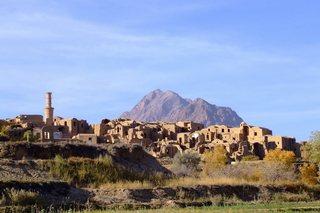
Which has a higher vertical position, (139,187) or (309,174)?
(139,187)

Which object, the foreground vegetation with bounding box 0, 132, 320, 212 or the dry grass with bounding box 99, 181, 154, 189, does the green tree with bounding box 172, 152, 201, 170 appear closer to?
the foreground vegetation with bounding box 0, 132, 320, 212

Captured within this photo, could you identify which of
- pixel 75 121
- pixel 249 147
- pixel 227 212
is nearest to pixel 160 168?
pixel 227 212

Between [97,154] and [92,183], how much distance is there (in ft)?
15.3

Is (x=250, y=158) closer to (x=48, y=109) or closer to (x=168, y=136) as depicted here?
(x=168, y=136)

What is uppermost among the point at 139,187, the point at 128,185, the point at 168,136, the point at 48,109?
the point at 48,109

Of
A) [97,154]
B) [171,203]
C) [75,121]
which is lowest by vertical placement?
[171,203]

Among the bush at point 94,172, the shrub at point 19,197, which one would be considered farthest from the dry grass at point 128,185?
the shrub at point 19,197

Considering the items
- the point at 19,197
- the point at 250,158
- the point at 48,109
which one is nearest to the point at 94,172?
the point at 19,197

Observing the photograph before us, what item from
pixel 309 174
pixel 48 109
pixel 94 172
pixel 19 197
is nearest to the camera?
pixel 19 197

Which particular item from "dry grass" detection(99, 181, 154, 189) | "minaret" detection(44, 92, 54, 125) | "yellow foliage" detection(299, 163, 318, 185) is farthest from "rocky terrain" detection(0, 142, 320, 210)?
"minaret" detection(44, 92, 54, 125)

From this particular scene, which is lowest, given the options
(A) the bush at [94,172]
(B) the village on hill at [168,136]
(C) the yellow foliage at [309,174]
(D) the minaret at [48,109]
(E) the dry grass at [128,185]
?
(C) the yellow foliage at [309,174]

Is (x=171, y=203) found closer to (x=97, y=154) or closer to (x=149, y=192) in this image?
(x=149, y=192)

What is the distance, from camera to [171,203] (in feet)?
69.1

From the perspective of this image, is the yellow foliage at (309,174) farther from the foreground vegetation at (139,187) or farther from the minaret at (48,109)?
the minaret at (48,109)
